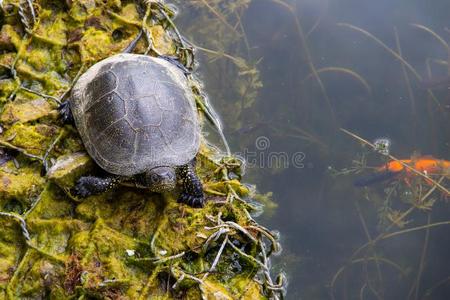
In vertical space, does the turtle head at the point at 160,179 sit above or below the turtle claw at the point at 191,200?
above

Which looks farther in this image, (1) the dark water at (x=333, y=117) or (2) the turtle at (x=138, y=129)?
(1) the dark water at (x=333, y=117)

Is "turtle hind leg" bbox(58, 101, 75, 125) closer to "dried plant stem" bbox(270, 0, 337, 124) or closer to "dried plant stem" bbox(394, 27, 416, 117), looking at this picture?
"dried plant stem" bbox(270, 0, 337, 124)

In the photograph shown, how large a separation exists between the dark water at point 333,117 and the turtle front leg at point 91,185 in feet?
4.89

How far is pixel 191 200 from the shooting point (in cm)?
321

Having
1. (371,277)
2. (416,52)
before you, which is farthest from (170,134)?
(416,52)

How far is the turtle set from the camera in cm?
303

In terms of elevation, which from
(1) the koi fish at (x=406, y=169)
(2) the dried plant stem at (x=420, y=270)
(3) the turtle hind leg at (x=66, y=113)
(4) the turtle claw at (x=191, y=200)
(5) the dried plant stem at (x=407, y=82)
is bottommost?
(2) the dried plant stem at (x=420, y=270)

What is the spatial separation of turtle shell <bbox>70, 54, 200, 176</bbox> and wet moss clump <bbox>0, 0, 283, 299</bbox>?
0.24 metres

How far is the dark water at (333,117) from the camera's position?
13.0ft

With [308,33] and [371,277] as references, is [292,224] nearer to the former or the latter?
[371,277]

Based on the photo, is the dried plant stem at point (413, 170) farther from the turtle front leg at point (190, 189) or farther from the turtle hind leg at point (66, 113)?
the turtle hind leg at point (66, 113)

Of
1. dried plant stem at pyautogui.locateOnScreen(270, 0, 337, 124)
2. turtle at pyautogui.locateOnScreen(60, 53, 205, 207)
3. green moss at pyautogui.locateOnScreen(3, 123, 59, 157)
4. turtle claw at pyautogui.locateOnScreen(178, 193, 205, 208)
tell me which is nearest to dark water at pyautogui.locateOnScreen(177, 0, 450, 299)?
dried plant stem at pyautogui.locateOnScreen(270, 0, 337, 124)

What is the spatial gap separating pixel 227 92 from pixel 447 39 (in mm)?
2503

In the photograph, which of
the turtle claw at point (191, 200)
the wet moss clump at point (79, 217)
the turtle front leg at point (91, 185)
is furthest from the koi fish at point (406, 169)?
the turtle front leg at point (91, 185)
